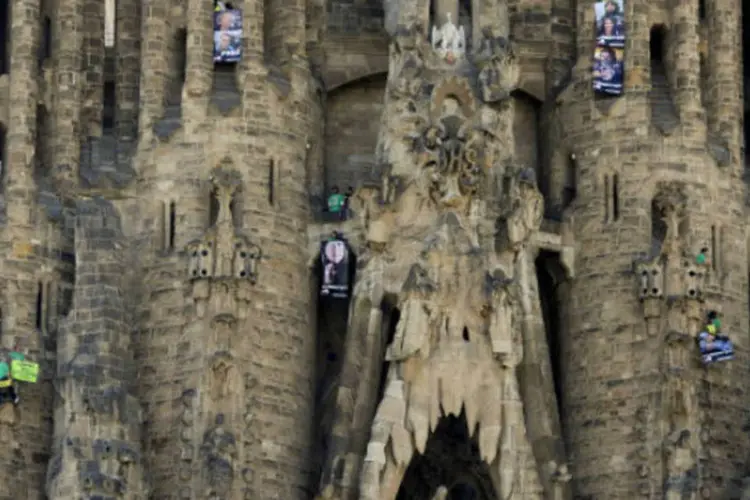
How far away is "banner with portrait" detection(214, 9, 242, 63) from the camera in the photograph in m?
83.9

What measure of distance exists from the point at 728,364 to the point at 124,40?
11303 millimetres

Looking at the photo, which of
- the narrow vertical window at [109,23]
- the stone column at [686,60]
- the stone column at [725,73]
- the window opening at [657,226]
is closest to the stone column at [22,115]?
the narrow vertical window at [109,23]

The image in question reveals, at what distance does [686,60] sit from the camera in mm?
84438

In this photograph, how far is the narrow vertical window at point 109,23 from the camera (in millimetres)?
85812

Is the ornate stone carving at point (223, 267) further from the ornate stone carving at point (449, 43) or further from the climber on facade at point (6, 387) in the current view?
the ornate stone carving at point (449, 43)

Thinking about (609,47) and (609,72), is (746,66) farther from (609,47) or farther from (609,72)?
(609,72)

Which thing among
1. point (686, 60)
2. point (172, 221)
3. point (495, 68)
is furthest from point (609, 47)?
point (172, 221)

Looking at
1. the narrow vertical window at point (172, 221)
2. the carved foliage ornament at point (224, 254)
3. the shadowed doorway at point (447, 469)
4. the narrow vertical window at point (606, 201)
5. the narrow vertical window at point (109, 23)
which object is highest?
the narrow vertical window at point (109, 23)

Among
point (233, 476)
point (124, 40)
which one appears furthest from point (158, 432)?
point (124, 40)

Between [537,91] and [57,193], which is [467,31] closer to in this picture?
[537,91]

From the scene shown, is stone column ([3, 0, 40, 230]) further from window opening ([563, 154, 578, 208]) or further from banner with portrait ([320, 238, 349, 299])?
window opening ([563, 154, 578, 208])

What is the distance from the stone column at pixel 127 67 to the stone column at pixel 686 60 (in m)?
8.86

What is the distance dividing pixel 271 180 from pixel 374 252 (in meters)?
2.33

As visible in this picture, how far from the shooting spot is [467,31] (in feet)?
276
